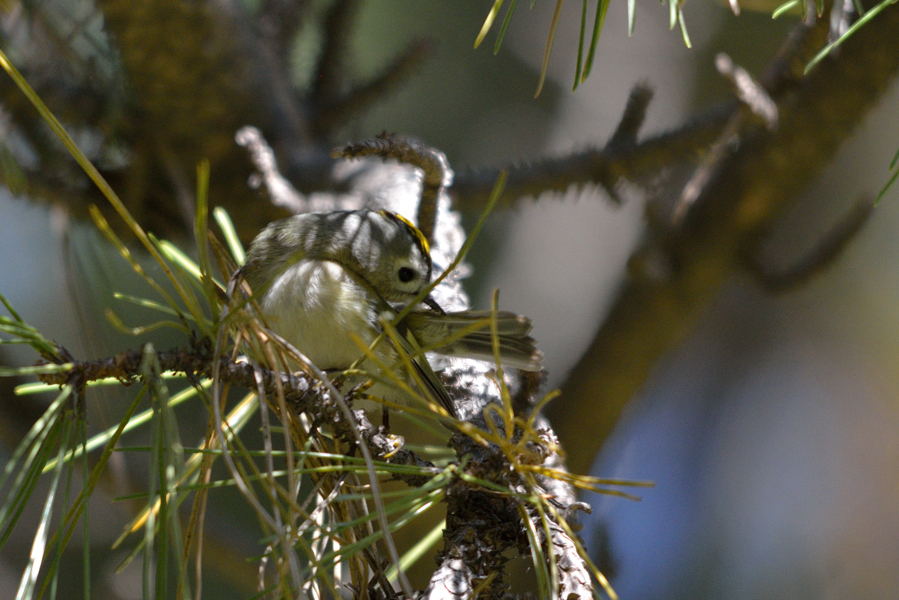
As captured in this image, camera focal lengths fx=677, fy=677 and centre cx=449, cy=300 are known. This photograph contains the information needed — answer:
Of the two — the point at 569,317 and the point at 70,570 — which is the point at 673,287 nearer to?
the point at 569,317

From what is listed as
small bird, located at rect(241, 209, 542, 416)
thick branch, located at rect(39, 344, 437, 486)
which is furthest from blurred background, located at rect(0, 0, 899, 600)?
thick branch, located at rect(39, 344, 437, 486)

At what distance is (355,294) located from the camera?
0.90 metres

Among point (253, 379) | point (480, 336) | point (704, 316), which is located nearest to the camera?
point (253, 379)

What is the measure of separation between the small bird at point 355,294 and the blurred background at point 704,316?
3.27 ft

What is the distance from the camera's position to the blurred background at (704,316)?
221 centimetres

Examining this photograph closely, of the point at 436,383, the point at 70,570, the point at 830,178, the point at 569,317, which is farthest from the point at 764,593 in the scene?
the point at 70,570

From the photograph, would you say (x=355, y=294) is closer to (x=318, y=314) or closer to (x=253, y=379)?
(x=318, y=314)

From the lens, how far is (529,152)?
250 centimetres

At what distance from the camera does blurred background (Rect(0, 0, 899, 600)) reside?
2.21 metres

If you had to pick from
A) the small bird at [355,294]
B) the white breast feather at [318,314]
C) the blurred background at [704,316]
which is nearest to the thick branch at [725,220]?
the blurred background at [704,316]

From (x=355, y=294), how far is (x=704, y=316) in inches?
81.3

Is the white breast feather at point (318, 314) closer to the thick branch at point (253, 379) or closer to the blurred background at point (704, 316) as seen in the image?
the thick branch at point (253, 379)

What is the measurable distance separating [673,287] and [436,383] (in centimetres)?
97

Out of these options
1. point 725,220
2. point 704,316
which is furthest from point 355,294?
point 704,316
